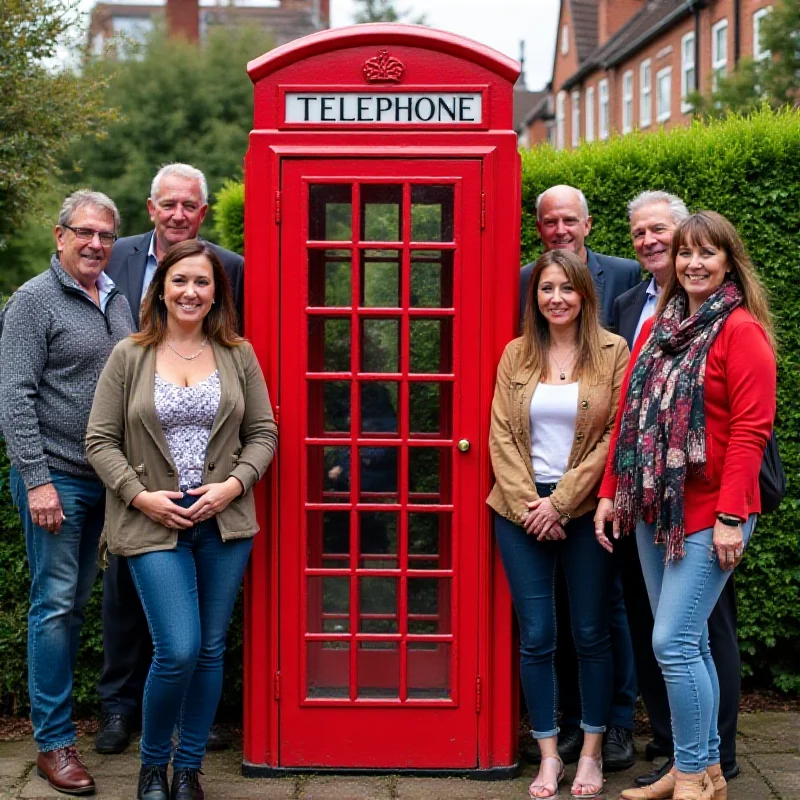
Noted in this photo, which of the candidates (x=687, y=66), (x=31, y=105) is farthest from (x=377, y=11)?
(x=31, y=105)

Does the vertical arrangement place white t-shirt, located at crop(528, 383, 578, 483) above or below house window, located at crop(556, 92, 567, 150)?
below

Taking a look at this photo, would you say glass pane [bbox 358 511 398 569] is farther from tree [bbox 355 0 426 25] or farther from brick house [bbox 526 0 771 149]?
tree [bbox 355 0 426 25]

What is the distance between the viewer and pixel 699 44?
25516mm

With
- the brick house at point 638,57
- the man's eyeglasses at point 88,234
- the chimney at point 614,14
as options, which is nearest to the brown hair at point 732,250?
the man's eyeglasses at point 88,234

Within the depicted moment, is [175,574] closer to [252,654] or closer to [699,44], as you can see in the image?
[252,654]

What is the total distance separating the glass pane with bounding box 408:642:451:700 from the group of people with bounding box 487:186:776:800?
0.32 m

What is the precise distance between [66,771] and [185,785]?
0.52 m

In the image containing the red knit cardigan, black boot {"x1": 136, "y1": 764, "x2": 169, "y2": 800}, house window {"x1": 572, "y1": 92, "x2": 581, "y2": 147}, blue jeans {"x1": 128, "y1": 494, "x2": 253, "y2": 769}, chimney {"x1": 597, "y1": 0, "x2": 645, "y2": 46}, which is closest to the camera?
the red knit cardigan

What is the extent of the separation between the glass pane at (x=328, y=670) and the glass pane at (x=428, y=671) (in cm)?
24

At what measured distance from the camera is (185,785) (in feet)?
→ 12.7

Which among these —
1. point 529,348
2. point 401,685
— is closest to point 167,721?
point 401,685

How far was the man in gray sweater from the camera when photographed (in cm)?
398

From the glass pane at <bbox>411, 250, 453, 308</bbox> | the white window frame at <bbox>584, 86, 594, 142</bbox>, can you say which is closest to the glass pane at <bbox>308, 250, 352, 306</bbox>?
the glass pane at <bbox>411, 250, 453, 308</bbox>

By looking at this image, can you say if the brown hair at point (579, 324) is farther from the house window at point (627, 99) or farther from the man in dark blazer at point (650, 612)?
the house window at point (627, 99)
